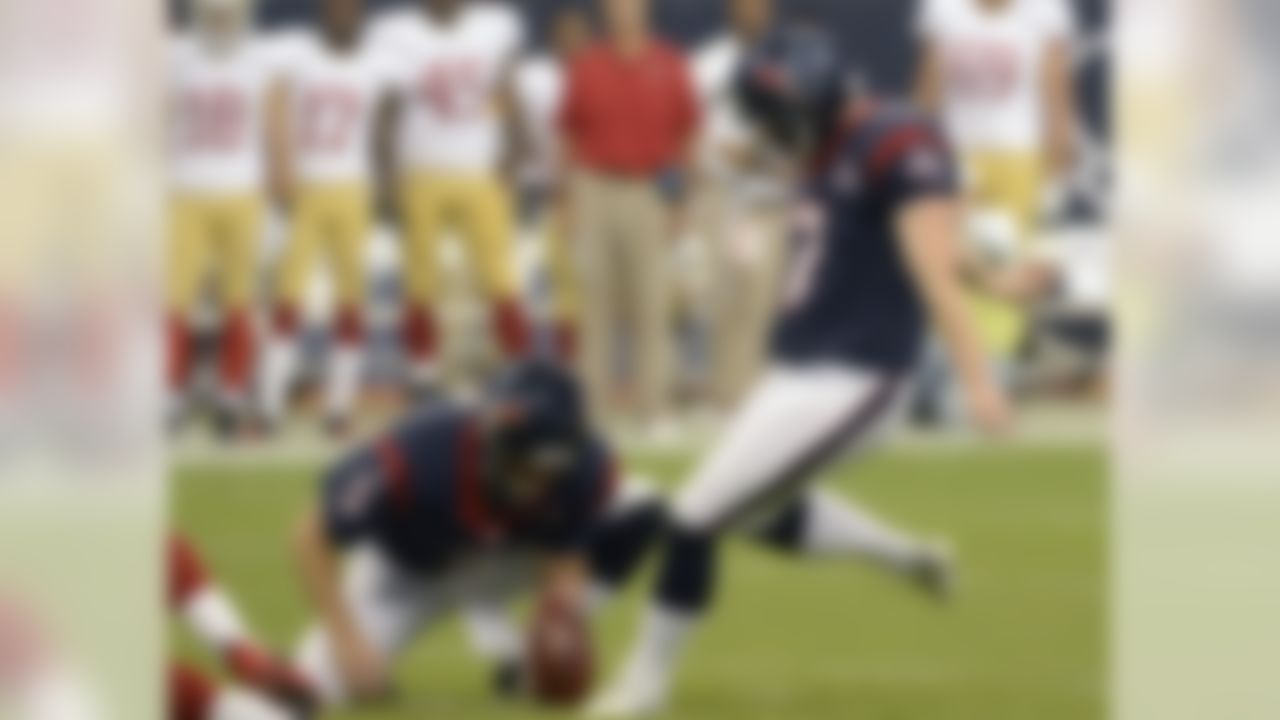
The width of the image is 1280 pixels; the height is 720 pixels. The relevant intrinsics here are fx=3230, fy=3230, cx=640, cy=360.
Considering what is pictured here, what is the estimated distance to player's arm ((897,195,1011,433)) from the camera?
4102 mm

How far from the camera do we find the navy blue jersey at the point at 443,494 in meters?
4.19

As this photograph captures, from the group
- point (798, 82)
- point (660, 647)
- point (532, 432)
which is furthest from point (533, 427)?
point (798, 82)

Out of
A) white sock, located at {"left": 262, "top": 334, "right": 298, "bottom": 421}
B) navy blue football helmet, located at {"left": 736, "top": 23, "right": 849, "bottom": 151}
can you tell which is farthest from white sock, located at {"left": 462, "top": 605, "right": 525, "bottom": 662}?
navy blue football helmet, located at {"left": 736, "top": 23, "right": 849, "bottom": 151}

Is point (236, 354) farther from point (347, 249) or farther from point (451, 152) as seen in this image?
point (451, 152)

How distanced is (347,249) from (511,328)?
0.83 feet

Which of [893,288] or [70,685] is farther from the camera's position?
[70,685]

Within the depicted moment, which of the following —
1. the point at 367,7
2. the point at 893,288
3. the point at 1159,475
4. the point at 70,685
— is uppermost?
the point at 367,7

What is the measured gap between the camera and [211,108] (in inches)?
165

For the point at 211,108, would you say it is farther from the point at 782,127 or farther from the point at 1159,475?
the point at 1159,475

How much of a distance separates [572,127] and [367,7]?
1.02 ft

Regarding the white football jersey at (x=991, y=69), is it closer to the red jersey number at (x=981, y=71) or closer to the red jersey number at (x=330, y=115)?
the red jersey number at (x=981, y=71)

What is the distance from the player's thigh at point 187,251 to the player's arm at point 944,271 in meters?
0.89

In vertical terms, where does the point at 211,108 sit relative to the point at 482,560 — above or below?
above

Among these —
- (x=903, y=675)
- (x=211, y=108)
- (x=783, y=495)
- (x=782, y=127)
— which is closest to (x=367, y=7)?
(x=211, y=108)
